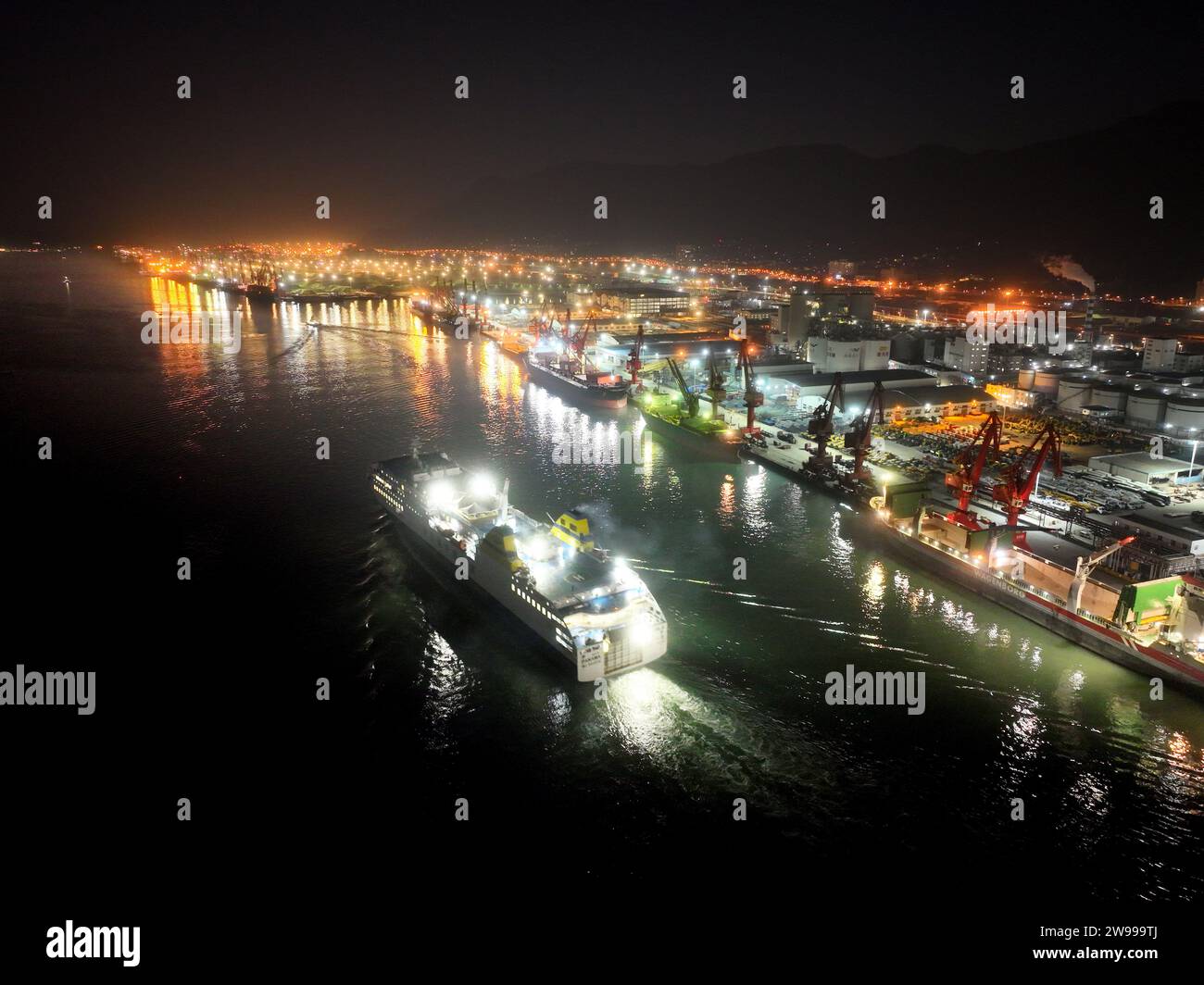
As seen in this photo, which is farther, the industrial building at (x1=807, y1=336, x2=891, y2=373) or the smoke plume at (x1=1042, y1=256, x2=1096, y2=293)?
the smoke plume at (x1=1042, y1=256, x2=1096, y2=293)

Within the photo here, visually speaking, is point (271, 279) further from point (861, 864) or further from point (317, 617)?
point (861, 864)

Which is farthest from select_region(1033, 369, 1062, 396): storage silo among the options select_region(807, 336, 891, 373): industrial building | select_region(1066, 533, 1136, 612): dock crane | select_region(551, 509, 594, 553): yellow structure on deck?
select_region(551, 509, 594, 553): yellow structure on deck

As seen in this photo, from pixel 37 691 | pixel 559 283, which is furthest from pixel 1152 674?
pixel 559 283

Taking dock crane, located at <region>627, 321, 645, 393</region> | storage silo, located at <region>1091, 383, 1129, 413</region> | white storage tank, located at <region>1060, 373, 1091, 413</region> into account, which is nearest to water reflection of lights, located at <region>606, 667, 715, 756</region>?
dock crane, located at <region>627, 321, 645, 393</region>

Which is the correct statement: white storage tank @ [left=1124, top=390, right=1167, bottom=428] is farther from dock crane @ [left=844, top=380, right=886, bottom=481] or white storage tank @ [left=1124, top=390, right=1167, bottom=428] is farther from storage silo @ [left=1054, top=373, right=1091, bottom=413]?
dock crane @ [left=844, top=380, right=886, bottom=481]

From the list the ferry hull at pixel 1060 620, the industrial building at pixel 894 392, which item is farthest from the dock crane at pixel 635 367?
the ferry hull at pixel 1060 620

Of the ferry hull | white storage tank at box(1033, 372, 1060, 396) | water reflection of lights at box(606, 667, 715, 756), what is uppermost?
white storage tank at box(1033, 372, 1060, 396)

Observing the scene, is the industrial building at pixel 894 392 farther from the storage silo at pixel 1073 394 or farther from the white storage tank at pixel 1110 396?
the white storage tank at pixel 1110 396

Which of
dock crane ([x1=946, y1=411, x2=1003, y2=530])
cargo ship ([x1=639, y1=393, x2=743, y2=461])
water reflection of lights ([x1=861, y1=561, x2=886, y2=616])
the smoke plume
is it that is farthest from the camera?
the smoke plume

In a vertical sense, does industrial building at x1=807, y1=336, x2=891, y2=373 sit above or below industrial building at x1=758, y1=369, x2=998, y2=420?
above

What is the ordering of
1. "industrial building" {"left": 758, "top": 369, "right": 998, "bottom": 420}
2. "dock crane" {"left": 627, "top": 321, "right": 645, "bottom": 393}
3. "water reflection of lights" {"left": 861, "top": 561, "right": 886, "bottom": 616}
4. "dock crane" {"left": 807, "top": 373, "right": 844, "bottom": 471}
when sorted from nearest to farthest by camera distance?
"water reflection of lights" {"left": 861, "top": 561, "right": 886, "bottom": 616}
"dock crane" {"left": 807, "top": 373, "right": 844, "bottom": 471}
"industrial building" {"left": 758, "top": 369, "right": 998, "bottom": 420}
"dock crane" {"left": 627, "top": 321, "right": 645, "bottom": 393}
